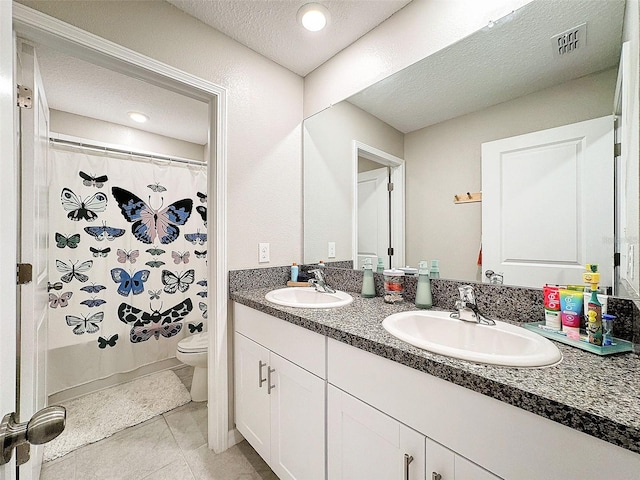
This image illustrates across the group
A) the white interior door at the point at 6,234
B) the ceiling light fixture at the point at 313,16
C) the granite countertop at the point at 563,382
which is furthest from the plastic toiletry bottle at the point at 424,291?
the ceiling light fixture at the point at 313,16

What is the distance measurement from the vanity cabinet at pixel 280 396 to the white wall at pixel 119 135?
2207 millimetres

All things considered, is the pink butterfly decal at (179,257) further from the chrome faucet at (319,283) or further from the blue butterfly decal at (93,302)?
the chrome faucet at (319,283)

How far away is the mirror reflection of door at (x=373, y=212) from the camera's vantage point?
161cm

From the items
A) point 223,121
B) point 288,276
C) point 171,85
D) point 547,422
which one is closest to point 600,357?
point 547,422

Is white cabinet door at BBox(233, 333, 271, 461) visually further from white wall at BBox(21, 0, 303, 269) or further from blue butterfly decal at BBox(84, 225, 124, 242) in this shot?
blue butterfly decal at BBox(84, 225, 124, 242)

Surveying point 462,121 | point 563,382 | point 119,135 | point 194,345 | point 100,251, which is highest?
point 119,135

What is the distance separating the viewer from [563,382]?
1.99 ft

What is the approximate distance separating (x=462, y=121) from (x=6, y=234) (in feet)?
4.99

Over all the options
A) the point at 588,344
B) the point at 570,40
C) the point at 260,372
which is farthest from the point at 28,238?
the point at 570,40

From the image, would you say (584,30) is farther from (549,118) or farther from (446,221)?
(446,221)

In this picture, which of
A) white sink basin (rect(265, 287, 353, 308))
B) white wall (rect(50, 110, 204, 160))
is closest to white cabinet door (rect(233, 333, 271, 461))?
white sink basin (rect(265, 287, 353, 308))

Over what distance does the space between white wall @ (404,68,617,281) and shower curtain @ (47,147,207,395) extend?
2.22 m

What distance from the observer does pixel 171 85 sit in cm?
151

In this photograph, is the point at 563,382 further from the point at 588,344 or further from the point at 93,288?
the point at 93,288
